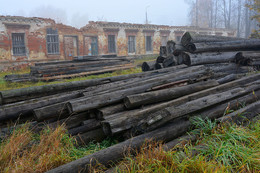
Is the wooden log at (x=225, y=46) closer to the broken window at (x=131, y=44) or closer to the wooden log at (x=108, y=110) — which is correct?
the wooden log at (x=108, y=110)

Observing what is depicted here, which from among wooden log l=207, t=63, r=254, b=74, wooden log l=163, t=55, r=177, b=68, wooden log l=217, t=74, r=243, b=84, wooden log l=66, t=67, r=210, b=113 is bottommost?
wooden log l=66, t=67, r=210, b=113

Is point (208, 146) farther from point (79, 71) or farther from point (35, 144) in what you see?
point (79, 71)

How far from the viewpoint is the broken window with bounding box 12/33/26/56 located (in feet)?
47.0

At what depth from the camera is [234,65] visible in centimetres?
617

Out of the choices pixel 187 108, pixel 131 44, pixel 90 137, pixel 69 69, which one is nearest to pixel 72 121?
pixel 90 137

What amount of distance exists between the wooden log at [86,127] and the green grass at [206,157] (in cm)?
92

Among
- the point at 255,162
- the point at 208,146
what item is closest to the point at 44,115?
the point at 208,146

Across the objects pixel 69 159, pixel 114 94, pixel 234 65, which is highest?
pixel 234 65

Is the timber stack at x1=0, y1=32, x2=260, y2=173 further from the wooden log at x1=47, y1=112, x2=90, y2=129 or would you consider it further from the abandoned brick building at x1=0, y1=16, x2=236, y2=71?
the abandoned brick building at x1=0, y1=16, x2=236, y2=71

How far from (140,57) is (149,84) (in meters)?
16.9

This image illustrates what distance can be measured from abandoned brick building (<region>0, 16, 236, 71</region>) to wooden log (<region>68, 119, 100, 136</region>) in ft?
45.2

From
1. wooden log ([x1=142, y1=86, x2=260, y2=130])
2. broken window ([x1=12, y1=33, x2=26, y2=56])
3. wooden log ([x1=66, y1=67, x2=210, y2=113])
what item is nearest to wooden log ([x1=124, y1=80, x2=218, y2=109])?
wooden log ([x1=66, y1=67, x2=210, y2=113])

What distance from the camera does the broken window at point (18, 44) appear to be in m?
14.3

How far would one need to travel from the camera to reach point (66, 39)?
17625mm
